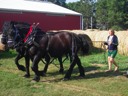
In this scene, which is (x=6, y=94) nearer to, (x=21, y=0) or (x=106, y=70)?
(x=106, y=70)

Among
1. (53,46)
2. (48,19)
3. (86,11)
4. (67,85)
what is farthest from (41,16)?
(86,11)

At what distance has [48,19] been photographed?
32.7 m

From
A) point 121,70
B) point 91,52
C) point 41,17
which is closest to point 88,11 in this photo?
point 41,17

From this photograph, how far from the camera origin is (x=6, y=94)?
7.79 m

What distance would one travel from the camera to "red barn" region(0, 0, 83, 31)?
97.1ft

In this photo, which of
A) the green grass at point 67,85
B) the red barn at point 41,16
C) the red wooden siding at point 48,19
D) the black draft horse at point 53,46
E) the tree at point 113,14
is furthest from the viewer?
the tree at point 113,14

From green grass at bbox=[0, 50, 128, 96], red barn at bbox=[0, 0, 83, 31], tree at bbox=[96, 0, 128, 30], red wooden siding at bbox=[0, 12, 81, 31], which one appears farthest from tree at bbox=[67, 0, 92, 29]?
green grass at bbox=[0, 50, 128, 96]

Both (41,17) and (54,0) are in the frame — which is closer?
(41,17)

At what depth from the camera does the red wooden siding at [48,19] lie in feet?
98.2

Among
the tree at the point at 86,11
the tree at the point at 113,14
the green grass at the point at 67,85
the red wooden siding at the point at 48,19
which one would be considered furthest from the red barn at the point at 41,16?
the tree at the point at 86,11

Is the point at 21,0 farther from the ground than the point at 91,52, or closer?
farther from the ground

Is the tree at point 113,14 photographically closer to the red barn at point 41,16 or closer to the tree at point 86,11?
the tree at point 86,11

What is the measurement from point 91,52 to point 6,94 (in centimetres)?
1030

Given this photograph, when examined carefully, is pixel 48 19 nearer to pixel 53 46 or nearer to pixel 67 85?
pixel 53 46
